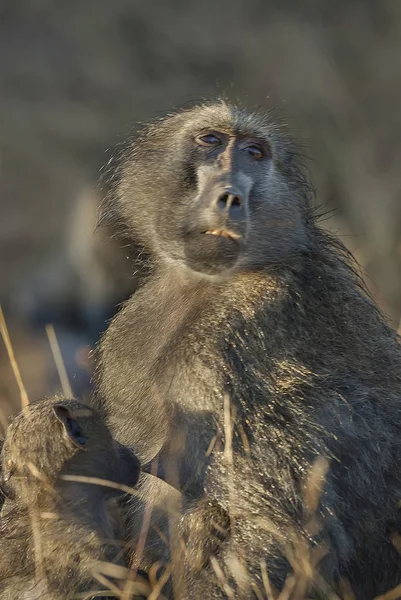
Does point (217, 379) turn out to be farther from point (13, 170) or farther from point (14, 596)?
point (13, 170)

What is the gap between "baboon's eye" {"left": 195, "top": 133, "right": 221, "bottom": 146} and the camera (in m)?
3.30

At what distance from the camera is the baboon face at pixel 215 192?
3.06m

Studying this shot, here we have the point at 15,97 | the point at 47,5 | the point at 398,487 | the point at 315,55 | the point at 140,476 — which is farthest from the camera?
the point at 47,5

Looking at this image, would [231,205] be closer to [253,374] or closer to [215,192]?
[215,192]

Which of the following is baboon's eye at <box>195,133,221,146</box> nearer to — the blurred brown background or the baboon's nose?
the baboon's nose

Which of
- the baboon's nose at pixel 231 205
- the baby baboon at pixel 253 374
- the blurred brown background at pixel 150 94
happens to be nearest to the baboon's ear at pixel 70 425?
the baby baboon at pixel 253 374

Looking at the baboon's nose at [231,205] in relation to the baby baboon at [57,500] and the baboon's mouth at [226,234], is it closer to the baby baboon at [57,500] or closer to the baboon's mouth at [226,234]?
the baboon's mouth at [226,234]

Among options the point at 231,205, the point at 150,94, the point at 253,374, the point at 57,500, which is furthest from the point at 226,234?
the point at 150,94

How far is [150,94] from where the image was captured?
1118cm

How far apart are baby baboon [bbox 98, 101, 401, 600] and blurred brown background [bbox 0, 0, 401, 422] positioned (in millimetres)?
4536

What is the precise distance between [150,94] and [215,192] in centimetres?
830

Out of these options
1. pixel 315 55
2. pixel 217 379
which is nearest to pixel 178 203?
pixel 217 379

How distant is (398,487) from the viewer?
3086 millimetres

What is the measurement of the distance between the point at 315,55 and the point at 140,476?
26.3ft
